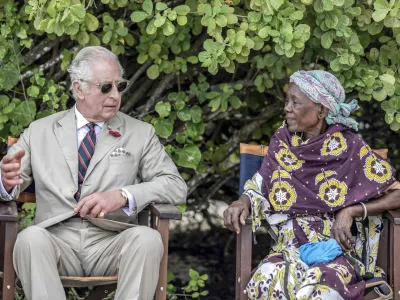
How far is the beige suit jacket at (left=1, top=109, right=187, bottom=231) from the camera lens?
518cm

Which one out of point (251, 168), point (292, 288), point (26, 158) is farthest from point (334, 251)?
A: point (26, 158)

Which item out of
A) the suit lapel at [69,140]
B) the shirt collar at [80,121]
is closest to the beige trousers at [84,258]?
the suit lapel at [69,140]

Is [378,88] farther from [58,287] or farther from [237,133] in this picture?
[58,287]

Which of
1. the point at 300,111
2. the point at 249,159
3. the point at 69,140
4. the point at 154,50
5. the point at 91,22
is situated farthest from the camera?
the point at 154,50

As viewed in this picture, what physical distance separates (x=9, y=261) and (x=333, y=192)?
1.76m

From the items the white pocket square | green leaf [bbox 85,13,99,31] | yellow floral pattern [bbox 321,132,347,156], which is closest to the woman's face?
yellow floral pattern [bbox 321,132,347,156]

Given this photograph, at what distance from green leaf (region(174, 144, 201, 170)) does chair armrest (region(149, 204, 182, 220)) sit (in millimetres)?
908

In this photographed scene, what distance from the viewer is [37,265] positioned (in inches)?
189

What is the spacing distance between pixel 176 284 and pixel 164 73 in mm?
1592

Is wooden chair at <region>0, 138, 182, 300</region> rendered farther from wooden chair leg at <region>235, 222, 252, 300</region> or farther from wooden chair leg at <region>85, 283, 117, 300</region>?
wooden chair leg at <region>235, 222, 252, 300</region>

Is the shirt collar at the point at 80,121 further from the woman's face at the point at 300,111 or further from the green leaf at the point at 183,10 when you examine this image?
the woman's face at the point at 300,111

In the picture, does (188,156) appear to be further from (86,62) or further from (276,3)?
(276,3)

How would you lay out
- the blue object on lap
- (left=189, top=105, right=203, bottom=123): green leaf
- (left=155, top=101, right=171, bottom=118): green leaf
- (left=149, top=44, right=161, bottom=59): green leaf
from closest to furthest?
the blue object on lap < (left=149, top=44, right=161, bottom=59): green leaf < (left=155, top=101, right=171, bottom=118): green leaf < (left=189, top=105, right=203, bottom=123): green leaf

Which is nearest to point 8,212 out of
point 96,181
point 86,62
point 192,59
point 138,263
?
point 96,181
